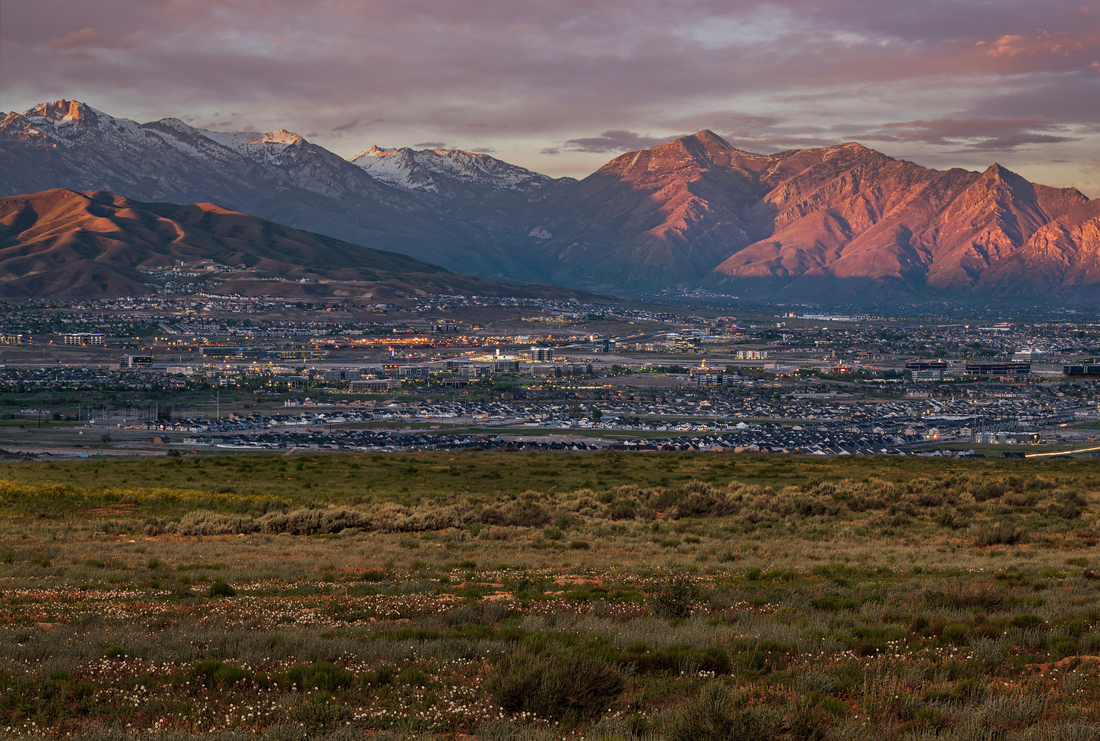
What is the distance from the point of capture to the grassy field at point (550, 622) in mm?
8984

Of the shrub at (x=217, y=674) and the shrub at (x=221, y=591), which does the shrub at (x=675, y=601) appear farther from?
the shrub at (x=221, y=591)

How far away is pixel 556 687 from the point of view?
9.36 metres

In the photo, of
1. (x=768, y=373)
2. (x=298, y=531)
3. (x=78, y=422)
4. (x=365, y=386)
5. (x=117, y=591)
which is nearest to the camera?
(x=117, y=591)

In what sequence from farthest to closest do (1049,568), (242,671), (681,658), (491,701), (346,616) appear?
(1049,568) → (346,616) → (681,658) → (242,671) → (491,701)

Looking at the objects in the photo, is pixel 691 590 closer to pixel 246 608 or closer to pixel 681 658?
pixel 681 658

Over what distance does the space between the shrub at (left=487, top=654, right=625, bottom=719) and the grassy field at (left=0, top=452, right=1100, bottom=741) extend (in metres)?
0.02

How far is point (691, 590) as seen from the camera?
1435 centimetres

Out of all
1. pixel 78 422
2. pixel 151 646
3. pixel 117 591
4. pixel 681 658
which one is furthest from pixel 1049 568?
pixel 78 422

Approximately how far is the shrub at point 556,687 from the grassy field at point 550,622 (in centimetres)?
2

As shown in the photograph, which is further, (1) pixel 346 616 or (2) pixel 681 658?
(1) pixel 346 616

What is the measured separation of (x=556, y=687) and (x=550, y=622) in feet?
11.8

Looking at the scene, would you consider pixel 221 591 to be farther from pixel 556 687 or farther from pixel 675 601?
pixel 556 687

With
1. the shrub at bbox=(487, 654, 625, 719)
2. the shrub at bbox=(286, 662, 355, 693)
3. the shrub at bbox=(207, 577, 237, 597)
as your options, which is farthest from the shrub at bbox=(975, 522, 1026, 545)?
the shrub at bbox=(286, 662, 355, 693)

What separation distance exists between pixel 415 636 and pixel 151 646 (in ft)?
10.8
